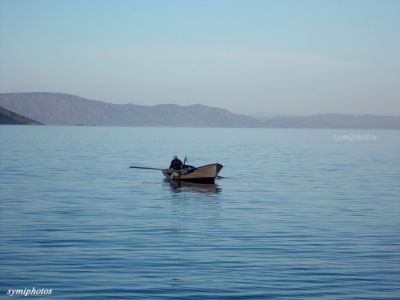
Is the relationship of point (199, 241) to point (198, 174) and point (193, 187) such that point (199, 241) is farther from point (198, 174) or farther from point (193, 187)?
point (198, 174)

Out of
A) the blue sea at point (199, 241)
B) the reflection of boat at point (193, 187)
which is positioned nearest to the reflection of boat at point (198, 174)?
the reflection of boat at point (193, 187)

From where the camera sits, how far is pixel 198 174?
4709cm

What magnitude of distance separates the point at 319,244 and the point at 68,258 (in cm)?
867

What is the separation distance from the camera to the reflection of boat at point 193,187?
4322 cm

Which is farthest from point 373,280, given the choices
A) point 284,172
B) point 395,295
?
point 284,172

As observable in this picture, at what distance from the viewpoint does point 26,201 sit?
1346 inches

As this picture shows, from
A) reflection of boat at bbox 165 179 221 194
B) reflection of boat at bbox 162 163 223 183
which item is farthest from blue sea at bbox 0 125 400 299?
reflection of boat at bbox 162 163 223 183

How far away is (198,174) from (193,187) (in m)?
1.72

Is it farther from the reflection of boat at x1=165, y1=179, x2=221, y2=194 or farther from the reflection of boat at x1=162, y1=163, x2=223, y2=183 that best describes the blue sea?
the reflection of boat at x1=162, y1=163, x2=223, y2=183

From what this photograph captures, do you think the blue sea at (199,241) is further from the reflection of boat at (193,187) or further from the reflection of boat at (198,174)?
the reflection of boat at (198,174)

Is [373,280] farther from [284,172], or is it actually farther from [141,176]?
[284,172]

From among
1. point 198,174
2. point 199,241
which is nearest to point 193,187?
point 198,174

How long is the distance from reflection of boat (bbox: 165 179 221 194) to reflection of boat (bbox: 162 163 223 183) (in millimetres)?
274

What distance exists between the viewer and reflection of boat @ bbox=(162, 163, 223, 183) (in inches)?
1827
